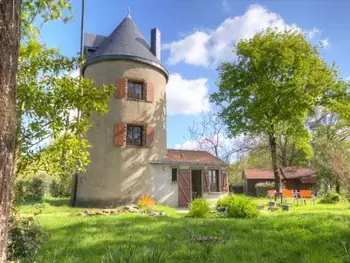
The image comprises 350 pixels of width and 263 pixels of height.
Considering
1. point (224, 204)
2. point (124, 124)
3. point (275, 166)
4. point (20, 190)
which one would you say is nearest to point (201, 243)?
point (20, 190)

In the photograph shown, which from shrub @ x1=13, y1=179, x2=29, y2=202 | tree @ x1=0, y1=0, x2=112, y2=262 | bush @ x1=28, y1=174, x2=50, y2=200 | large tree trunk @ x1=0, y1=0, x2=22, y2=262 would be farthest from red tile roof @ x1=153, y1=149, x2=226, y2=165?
large tree trunk @ x1=0, y1=0, x2=22, y2=262

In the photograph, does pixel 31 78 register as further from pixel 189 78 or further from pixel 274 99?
pixel 189 78

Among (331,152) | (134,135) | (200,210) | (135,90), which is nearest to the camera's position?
(200,210)

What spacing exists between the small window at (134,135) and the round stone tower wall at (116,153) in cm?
39

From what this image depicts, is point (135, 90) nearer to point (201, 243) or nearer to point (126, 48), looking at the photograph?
point (126, 48)

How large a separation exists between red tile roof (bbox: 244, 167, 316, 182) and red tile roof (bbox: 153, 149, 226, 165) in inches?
637

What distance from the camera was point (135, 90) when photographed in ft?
55.3

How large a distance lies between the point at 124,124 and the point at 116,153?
1.76m

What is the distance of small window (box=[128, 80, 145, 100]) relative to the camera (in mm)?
16631

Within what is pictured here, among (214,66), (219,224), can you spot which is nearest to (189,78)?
(214,66)

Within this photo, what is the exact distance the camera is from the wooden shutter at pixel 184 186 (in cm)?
1684

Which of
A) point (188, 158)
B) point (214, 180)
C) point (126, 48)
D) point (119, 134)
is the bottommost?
point (214, 180)

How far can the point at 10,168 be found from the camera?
89.0 inches

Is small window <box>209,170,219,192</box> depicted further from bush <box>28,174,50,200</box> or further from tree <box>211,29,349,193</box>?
bush <box>28,174,50,200</box>
